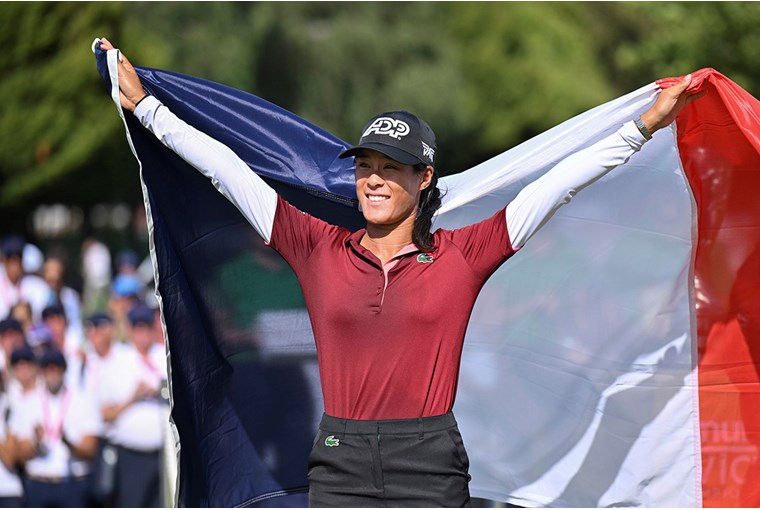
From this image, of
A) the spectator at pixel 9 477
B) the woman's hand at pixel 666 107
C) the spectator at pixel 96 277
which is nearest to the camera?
the woman's hand at pixel 666 107

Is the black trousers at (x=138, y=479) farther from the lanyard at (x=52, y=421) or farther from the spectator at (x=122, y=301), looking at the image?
the spectator at (x=122, y=301)

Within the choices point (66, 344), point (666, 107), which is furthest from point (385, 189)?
point (66, 344)

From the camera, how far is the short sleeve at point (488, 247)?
4.41m

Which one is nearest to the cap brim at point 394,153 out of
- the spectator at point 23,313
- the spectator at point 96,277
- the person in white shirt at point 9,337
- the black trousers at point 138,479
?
the black trousers at point 138,479

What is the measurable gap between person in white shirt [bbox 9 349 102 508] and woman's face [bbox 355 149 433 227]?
5.42 m

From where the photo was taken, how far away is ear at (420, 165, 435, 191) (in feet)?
14.9

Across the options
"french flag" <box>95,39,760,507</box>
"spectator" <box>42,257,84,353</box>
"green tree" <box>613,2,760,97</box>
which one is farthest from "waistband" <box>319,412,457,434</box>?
"green tree" <box>613,2,760,97</box>

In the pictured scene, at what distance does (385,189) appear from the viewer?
14.5 feet

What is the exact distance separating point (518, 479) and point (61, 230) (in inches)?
1452

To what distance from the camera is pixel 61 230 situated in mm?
40750

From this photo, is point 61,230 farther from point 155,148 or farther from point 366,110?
point 155,148

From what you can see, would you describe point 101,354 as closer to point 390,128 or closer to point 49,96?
point 390,128

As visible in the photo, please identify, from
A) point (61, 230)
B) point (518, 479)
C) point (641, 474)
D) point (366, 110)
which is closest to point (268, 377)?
point (518, 479)

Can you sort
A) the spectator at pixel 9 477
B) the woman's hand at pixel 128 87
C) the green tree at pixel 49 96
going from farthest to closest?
the green tree at pixel 49 96, the spectator at pixel 9 477, the woman's hand at pixel 128 87
